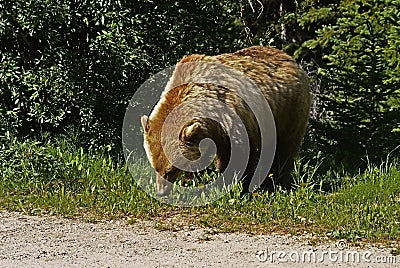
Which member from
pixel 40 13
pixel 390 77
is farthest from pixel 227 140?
pixel 390 77

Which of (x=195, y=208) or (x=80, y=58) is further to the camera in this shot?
(x=80, y=58)

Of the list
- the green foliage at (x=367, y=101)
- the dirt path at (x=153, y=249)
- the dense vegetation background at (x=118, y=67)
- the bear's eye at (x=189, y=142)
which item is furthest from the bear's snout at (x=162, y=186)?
the green foliage at (x=367, y=101)

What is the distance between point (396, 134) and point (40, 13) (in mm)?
5053

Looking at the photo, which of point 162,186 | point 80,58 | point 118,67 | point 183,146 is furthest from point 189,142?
point 80,58

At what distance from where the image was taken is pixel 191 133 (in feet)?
22.3

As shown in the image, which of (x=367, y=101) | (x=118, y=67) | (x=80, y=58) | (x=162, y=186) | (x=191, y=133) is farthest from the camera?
(x=367, y=101)

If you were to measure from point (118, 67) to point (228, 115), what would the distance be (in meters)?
2.13

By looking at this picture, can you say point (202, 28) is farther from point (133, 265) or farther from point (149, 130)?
point (133, 265)

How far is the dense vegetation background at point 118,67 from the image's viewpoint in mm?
8672

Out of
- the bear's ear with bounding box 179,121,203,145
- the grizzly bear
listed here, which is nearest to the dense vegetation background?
the grizzly bear

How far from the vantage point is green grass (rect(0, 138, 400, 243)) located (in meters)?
6.32

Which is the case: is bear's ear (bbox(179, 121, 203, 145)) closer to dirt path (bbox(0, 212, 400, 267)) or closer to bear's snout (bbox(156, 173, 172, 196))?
bear's snout (bbox(156, 173, 172, 196))

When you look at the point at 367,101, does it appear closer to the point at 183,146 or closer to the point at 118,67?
the point at 118,67

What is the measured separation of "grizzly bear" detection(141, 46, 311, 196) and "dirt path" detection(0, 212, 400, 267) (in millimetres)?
932
